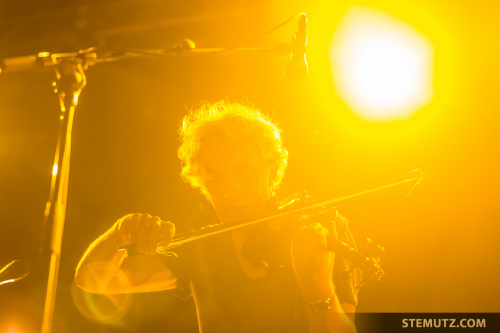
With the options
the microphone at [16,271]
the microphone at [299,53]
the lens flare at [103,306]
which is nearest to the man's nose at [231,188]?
the microphone at [299,53]

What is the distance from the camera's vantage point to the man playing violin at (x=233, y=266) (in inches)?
62.2

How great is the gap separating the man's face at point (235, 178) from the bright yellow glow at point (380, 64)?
4.25 feet

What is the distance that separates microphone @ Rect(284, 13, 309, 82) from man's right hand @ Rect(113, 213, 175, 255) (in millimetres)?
794

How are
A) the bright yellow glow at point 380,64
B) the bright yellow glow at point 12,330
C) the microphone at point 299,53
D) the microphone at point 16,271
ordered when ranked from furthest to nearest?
the bright yellow glow at point 380,64 < the microphone at point 299,53 < the bright yellow glow at point 12,330 < the microphone at point 16,271

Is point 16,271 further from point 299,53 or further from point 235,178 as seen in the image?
point 299,53

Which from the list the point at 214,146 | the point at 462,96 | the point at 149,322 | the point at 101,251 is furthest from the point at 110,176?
the point at 462,96

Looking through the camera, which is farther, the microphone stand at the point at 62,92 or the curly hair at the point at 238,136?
the curly hair at the point at 238,136

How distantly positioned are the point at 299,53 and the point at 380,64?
1385 millimetres

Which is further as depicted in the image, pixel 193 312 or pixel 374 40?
pixel 374 40

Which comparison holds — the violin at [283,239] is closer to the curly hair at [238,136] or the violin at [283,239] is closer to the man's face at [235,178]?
the man's face at [235,178]

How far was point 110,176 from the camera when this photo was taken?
3156mm

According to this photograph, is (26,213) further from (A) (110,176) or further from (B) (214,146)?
(B) (214,146)

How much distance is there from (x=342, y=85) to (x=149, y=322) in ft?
6.34

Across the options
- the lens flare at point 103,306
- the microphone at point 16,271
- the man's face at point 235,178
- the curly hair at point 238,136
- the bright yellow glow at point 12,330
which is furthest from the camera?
the lens flare at point 103,306
